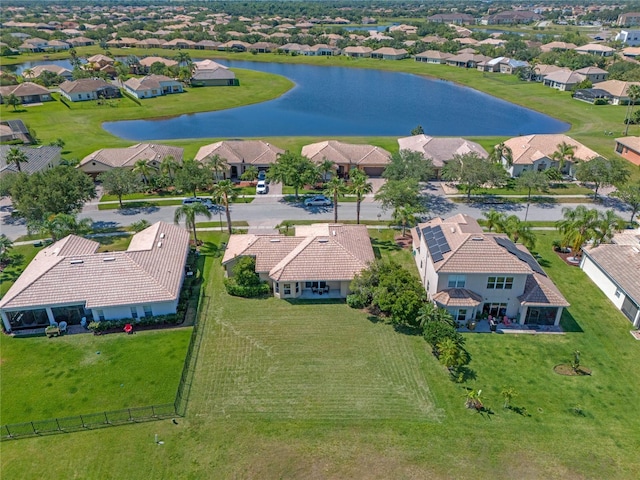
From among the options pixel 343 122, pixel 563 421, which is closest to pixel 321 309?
pixel 563 421

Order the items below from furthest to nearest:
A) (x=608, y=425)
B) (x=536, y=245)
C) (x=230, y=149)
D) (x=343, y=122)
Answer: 1. (x=343, y=122)
2. (x=230, y=149)
3. (x=536, y=245)
4. (x=608, y=425)

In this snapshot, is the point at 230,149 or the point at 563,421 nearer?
the point at 563,421

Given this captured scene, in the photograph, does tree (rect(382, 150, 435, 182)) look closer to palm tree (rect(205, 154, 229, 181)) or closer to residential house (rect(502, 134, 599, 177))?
residential house (rect(502, 134, 599, 177))

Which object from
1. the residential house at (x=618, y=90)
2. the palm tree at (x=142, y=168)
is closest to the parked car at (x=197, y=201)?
the palm tree at (x=142, y=168)

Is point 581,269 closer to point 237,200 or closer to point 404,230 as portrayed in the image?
point 404,230

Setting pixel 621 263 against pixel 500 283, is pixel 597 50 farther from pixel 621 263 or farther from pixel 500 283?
pixel 500 283

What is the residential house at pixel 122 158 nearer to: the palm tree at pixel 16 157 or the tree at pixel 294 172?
the palm tree at pixel 16 157

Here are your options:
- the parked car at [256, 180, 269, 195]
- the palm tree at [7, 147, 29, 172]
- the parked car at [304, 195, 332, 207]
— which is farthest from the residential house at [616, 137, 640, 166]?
the palm tree at [7, 147, 29, 172]
